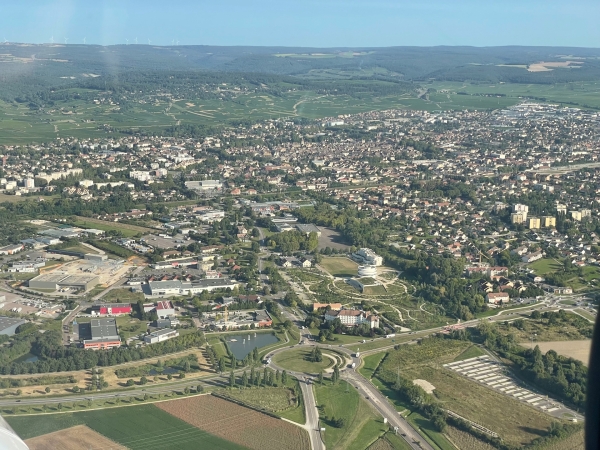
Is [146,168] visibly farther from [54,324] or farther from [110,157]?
[54,324]

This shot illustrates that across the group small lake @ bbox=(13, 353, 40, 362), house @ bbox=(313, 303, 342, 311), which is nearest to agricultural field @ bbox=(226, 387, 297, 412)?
small lake @ bbox=(13, 353, 40, 362)

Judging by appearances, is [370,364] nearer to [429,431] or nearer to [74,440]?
[429,431]

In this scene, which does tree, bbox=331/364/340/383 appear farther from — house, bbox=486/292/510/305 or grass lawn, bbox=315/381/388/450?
house, bbox=486/292/510/305

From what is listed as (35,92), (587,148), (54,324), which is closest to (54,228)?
(54,324)

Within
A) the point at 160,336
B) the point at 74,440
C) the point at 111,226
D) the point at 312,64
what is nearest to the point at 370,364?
the point at 160,336

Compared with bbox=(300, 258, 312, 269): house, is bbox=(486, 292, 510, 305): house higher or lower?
higher

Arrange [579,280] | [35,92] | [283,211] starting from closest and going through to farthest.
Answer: [579,280]
[283,211]
[35,92]
